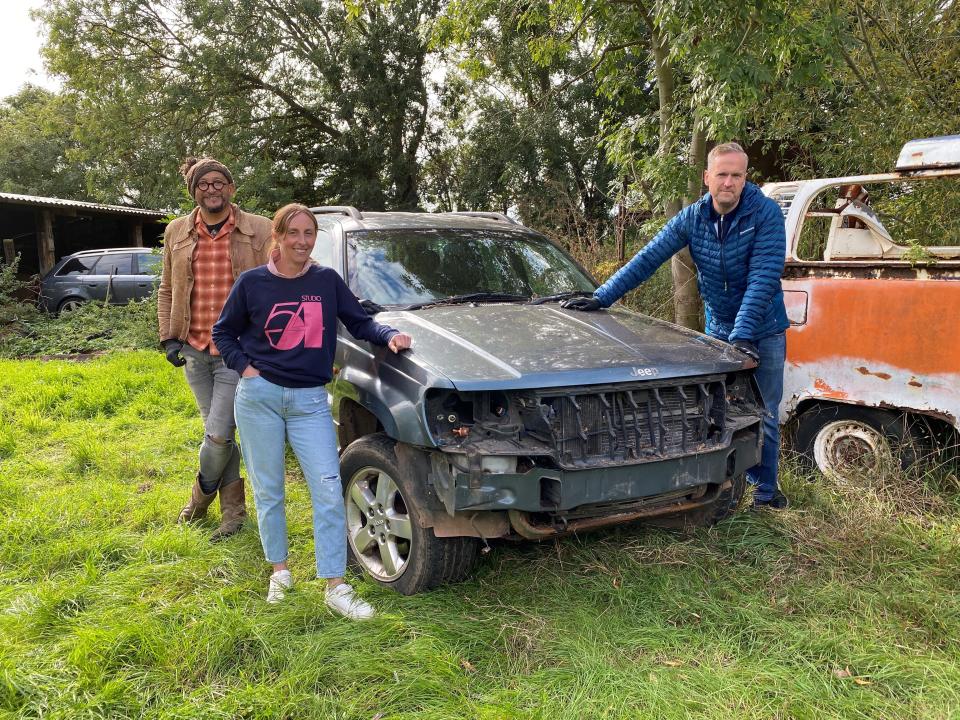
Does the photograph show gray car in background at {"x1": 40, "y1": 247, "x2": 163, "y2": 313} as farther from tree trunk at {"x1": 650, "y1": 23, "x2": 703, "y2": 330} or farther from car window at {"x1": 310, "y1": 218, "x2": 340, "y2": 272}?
car window at {"x1": 310, "y1": 218, "x2": 340, "y2": 272}

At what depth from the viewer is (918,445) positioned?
4.37 m

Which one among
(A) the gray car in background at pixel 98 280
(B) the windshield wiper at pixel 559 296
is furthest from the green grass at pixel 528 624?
(A) the gray car in background at pixel 98 280

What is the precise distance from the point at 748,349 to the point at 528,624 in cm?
185

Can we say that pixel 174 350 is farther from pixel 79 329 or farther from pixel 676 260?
pixel 79 329

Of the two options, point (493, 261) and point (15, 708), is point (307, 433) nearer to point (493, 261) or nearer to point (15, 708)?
point (15, 708)

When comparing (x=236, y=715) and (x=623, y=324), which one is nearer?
(x=236, y=715)

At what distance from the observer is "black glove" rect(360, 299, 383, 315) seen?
3.95 m

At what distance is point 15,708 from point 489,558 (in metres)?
2.01

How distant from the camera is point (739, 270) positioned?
13.8 feet

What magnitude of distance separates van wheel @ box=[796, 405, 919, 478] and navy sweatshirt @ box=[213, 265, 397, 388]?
297cm

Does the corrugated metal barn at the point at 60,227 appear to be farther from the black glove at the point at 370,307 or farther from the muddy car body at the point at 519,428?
the muddy car body at the point at 519,428

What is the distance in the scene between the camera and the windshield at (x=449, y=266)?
4184 mm

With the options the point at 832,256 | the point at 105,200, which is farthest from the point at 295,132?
the point at 832,256

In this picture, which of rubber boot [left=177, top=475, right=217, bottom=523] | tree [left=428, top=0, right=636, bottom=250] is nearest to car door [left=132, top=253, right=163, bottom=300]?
tree [left=428, top=0, right=636, bottom=250]
